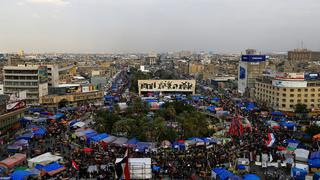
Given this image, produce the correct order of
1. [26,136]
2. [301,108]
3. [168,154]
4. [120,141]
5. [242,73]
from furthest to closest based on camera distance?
[242,73], [301,108], [26,136], [120,141], [168,154]

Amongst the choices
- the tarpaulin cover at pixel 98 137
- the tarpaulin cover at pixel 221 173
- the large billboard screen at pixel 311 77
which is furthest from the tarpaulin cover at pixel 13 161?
the large billboard screen at pixel 311 77

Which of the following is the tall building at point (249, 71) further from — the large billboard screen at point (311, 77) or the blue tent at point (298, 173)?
the blue tent at point (298, 173)

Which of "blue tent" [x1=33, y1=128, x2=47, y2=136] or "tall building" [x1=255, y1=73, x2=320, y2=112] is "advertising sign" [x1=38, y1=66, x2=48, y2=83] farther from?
"tall building" [x1=255, y1=73, x2=320, y2=112]

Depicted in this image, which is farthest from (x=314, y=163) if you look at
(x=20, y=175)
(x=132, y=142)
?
(x=20, y=175)

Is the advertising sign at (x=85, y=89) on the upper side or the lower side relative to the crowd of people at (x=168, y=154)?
upper

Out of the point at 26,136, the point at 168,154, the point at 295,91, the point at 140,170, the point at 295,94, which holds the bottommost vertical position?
the point at 168,154

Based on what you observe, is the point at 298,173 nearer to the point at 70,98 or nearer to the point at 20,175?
the point at 20,175

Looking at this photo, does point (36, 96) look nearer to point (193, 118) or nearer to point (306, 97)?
point (193, 118)

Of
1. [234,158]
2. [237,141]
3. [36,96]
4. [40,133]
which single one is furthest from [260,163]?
[36,96]
